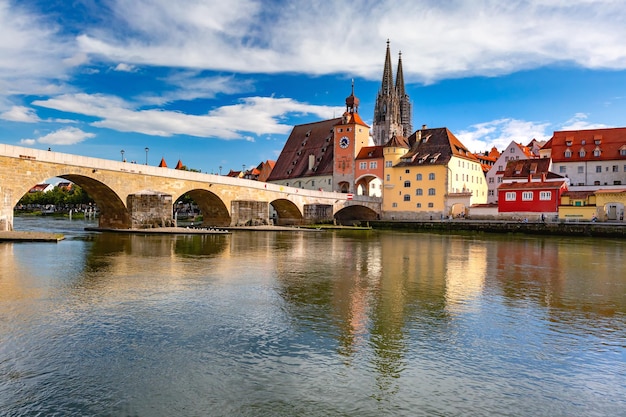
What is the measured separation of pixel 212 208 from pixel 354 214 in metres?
26.9

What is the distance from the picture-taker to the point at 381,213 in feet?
214

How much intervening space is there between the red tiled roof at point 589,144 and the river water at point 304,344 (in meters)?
45.9

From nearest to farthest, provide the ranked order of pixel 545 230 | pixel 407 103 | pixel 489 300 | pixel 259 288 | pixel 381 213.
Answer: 1. pixel 489 300
2. pixel 259 288
3. pixel 545 230
4. pixel 381 213
5. pixel 407 103

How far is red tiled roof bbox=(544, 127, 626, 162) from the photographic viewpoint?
179 ft

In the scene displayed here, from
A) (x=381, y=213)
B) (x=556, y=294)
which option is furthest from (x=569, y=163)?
(x=556, y=294)

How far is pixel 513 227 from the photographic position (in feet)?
155

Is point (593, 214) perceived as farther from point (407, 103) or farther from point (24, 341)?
point (407, 103)

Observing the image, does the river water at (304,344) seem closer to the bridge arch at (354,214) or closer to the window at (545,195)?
the window at (545,195)

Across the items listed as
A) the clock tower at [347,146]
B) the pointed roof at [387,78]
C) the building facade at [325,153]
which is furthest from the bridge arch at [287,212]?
the pointed roof at [387,78]

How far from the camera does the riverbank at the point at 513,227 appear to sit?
41281 mm

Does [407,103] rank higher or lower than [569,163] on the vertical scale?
higher

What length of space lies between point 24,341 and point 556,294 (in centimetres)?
1240

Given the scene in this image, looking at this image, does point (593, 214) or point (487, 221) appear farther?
point (487, 221)

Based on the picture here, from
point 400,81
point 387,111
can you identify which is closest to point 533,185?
point 387,111
